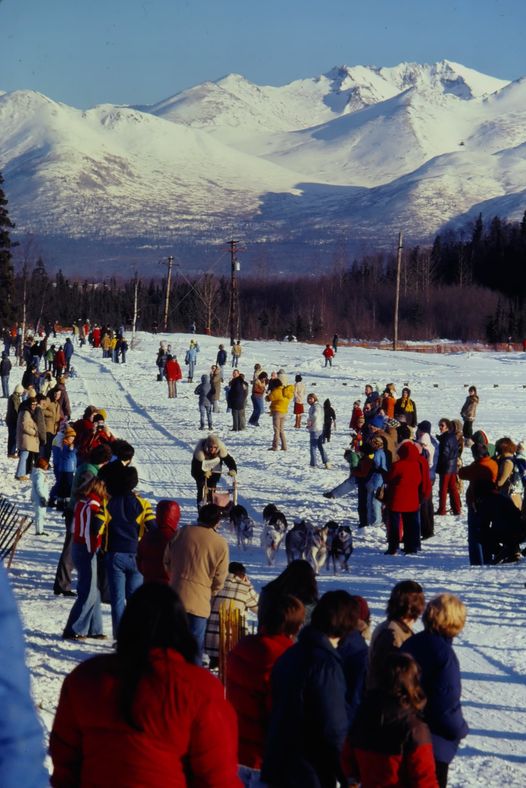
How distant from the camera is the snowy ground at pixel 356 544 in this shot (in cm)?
Result: 764

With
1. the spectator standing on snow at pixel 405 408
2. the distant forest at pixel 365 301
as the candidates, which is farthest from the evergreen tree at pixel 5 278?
the spectator standing on snow at pixel 405 408

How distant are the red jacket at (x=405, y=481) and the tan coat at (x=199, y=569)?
568 cm

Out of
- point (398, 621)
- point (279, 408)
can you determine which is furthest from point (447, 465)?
point (398, 621)

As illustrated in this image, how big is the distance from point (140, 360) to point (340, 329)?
231ft

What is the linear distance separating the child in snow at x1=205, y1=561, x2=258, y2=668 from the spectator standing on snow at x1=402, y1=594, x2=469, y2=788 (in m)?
2.58

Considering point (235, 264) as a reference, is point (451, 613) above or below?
below

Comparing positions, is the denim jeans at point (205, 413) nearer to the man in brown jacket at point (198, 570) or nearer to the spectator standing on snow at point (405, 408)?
the spectator standing on snow at point (405, 408)

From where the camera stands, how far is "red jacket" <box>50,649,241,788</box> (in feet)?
9.96

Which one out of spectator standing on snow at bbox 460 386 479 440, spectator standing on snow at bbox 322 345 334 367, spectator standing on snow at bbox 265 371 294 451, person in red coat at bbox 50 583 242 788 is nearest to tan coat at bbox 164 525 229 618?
person in red coat at bbox 50 583 242 788

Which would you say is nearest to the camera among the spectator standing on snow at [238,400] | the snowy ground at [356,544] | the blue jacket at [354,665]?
the blue jacket at [354,665]

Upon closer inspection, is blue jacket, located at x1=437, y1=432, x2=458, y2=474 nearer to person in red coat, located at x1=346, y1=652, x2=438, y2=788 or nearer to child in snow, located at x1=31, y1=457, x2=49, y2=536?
child in snow, located at x1=31, y1=457, x2=49, y2=536

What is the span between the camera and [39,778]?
1.68 m

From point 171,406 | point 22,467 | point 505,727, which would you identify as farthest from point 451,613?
point 171,406

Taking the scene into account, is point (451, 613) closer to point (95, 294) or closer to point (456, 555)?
point (456, 555)
